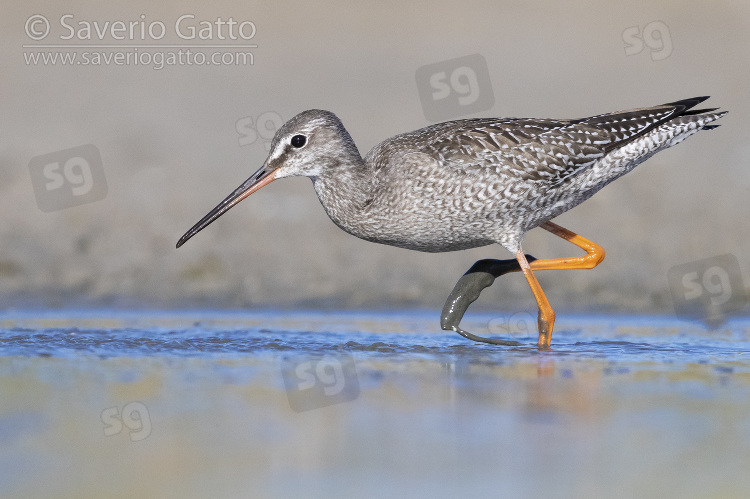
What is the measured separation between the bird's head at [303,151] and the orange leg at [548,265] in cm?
189

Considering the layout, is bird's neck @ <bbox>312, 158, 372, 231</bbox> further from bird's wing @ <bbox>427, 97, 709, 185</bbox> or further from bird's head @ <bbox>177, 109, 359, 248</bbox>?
bird's wing @ <bbox>427, 97, 709, 185</bbox>

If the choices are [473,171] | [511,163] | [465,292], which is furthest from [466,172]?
[465,292]

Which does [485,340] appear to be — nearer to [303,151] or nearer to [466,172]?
[466,172]

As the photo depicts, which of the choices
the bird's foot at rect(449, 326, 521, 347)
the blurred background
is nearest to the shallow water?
the bird's foot at rect(449, 326, 521, 347)

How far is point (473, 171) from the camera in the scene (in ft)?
29.1

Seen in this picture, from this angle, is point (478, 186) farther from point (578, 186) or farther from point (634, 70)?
point (634, 70)

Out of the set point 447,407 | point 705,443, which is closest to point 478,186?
point 447,407

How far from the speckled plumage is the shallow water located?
40.8 inches

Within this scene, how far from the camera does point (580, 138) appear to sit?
930 centimetres

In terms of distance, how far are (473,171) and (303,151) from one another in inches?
58.9

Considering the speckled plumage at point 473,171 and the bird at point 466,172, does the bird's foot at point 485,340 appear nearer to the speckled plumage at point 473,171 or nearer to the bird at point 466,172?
the bird at point 466,172

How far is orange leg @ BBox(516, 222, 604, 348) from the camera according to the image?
30.5ft

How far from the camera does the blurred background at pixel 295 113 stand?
471 inches

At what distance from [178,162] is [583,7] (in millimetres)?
8325
